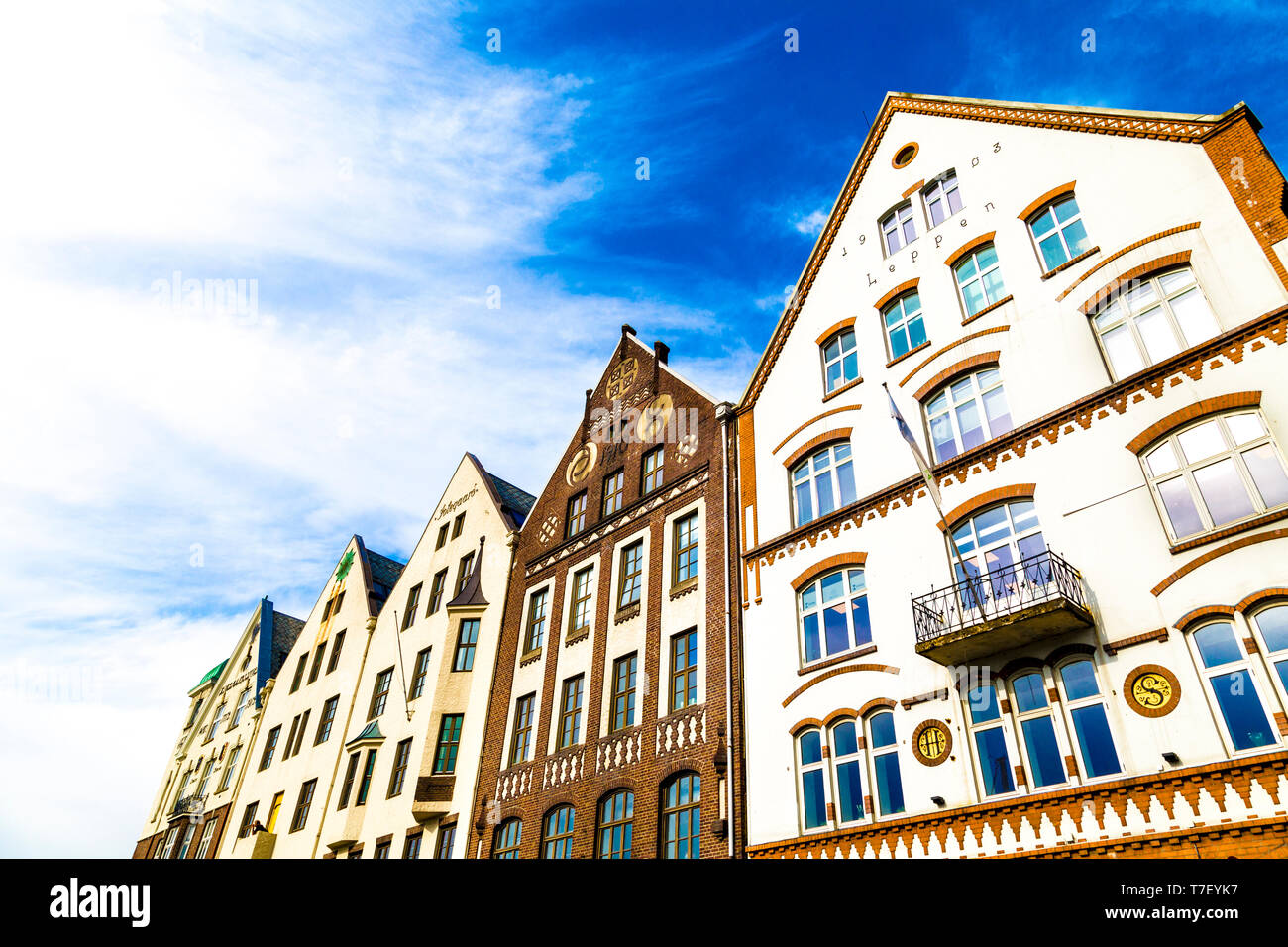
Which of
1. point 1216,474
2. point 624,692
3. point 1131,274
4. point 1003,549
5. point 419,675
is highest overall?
point 1131,274

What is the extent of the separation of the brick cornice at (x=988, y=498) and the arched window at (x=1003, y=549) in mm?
151

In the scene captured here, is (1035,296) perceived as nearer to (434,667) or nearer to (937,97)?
(937,97)

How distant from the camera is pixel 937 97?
2453 centimetres

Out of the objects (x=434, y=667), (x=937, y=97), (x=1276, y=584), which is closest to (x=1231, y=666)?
(x=1276, y=584)

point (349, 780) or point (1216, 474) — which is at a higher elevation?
point (1216, 474)

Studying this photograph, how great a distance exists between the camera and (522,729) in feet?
90.0

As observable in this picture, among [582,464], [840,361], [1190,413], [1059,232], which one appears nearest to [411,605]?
[582,464]

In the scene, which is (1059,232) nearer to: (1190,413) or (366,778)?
(1190,413)

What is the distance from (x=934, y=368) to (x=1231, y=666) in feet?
31.1

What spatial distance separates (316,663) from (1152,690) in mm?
37229

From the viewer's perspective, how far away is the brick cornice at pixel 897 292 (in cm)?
2253

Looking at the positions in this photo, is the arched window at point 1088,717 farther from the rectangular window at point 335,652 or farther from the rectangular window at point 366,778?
the rectangular window at point 335,652

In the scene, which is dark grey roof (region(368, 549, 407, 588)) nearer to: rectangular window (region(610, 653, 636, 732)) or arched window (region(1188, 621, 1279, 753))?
rectangular window (region(610, 653, 636, 732))

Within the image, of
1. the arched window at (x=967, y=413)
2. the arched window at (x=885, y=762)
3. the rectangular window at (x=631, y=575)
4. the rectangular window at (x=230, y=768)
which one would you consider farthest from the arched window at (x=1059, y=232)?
the rectangular window at (x=230, y=768)
